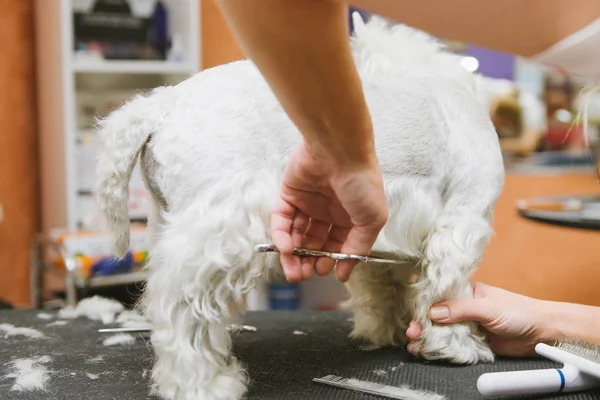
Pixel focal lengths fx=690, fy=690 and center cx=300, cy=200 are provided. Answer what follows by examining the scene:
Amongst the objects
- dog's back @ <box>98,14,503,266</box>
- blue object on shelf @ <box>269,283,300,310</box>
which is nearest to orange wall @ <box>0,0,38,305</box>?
blue object on shelf @ <box>269,283,300,310</box>

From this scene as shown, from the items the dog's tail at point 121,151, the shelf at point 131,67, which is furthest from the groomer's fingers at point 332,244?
the shelf at point 131,67

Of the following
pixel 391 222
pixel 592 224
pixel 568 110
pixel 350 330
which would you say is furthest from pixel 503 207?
pixel 391 222

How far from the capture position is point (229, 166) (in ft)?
2.37

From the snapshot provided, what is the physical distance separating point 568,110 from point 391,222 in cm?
355

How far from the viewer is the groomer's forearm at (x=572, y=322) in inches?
35.6

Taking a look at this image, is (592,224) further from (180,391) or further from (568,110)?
(568,110)

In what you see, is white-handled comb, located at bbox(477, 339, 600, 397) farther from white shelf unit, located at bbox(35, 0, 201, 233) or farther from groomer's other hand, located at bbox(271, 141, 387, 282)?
white shelf unit, located at bbox(35, 0, 201, 233)

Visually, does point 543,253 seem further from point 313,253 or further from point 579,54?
point 579,54

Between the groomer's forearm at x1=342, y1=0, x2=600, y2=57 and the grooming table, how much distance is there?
39cm

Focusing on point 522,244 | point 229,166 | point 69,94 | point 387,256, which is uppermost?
point 69,94

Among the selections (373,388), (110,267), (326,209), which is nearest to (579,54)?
(326,209)

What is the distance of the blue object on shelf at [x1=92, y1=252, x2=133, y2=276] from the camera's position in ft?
5.98

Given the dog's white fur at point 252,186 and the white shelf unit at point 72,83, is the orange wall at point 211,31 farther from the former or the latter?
the dog's white fur at point 252,186

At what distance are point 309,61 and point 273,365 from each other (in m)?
0.47
